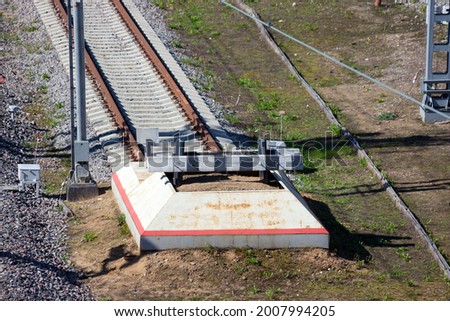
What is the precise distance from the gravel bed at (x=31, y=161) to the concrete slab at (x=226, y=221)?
140 cm

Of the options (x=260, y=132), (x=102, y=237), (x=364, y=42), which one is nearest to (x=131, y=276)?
(x=102, y=237)

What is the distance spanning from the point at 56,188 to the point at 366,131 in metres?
7.30

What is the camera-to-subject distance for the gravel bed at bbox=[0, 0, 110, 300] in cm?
1386

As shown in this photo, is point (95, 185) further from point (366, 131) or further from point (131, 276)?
point (366, 131)

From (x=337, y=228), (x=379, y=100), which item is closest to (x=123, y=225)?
(x=337, y=228)

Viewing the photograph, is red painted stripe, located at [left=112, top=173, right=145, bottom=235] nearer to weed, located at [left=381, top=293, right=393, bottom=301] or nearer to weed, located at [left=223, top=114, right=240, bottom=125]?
weed, located at [left=381, top=293, right=393, bottom=301]

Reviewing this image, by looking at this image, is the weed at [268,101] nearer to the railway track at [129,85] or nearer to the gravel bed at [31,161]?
the railway track at [129,85]

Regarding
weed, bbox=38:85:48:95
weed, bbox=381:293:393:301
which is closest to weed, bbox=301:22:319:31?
weed, bbox=38:85:48:95

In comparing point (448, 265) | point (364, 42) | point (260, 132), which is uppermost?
point (364, 42)

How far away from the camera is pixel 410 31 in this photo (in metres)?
30.2

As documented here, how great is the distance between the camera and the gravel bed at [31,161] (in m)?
13.9

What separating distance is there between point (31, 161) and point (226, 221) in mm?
6160

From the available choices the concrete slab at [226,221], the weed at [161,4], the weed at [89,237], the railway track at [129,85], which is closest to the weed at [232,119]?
the railway track at [129,85]
